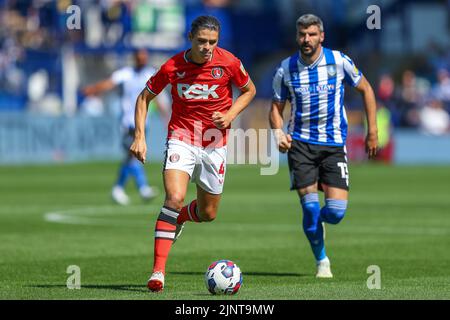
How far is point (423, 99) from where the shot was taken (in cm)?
4159

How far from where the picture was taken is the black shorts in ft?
40.8

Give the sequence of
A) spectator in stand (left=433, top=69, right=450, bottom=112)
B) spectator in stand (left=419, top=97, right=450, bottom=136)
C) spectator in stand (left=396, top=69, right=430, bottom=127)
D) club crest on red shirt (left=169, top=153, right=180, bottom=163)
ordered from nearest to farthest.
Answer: club crest on red shirt (left=169, top=153, right=180, bottom=163), spectator in stand (left=419, top=97, right=450, bottom=136), spectator in stand (left=433, top=69, right=450, bottom=112), spectator in stand (left=396, top=69, right=430, bottom=127)

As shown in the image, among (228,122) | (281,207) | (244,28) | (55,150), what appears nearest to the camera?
(228,122)

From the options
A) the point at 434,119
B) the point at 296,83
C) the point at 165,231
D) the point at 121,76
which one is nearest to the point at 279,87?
the point at 296,83

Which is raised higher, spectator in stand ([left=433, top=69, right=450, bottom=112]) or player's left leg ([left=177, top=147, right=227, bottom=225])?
spectator in stand ([left=433, top=69, right=450, bottom=112])

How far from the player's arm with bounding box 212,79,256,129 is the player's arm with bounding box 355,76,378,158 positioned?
5.07ft

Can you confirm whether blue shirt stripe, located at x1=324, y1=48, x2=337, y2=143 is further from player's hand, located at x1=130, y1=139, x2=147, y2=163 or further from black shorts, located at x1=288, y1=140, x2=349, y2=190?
player's hand, located at x1=130, y1=139, x2=147, y2=163

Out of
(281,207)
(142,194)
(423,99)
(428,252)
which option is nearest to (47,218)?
(142,194)

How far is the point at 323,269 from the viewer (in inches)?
477

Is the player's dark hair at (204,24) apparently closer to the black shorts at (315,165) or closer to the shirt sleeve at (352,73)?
the shirt sleeve at (352,73)

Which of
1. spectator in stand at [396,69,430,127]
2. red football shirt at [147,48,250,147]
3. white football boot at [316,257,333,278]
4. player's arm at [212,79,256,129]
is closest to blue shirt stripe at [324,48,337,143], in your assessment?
white football boot at [316,257,333,278]

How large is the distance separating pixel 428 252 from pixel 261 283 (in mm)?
3814

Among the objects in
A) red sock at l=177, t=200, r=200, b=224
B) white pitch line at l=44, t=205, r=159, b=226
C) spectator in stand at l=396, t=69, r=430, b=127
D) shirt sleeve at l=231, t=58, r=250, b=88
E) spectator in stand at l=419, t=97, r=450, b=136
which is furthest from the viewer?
spectator in stand at l=396, t=69, r=430, b=127
